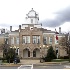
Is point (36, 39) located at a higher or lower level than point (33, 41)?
higher

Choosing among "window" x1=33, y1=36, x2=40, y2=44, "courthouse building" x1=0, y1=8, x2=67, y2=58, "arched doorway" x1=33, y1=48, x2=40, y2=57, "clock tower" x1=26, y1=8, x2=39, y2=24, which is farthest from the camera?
"clock tower" x1=26, y1=8, x2=39, y2=24

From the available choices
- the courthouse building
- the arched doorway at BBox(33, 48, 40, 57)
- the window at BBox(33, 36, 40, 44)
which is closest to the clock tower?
the courthouse building

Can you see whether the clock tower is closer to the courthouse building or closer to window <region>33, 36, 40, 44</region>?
the courthouse building

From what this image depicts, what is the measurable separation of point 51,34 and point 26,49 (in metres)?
7.11

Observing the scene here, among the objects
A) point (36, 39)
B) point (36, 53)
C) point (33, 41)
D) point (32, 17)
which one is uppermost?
point (32, 17)

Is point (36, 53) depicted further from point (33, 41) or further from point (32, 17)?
point (32, 17)

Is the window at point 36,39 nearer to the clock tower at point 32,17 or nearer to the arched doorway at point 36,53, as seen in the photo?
the arched doorway at point 36,53

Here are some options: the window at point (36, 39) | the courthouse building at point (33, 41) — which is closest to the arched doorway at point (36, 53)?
the courthouse building at point (33, 41)

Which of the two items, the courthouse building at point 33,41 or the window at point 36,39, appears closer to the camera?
the courthouse building at point 33,41

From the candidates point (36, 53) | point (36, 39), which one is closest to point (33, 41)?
point (36, 39)

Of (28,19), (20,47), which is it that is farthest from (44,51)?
(28,19)

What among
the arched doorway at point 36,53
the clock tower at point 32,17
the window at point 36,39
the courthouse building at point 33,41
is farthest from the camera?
the clock tower at point 32,17

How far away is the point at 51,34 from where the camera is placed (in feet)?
195

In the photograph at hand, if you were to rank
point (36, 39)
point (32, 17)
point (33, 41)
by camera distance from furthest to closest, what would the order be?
1. point (32, 17)
2. point (33, 41)
3. point (36, 39)
